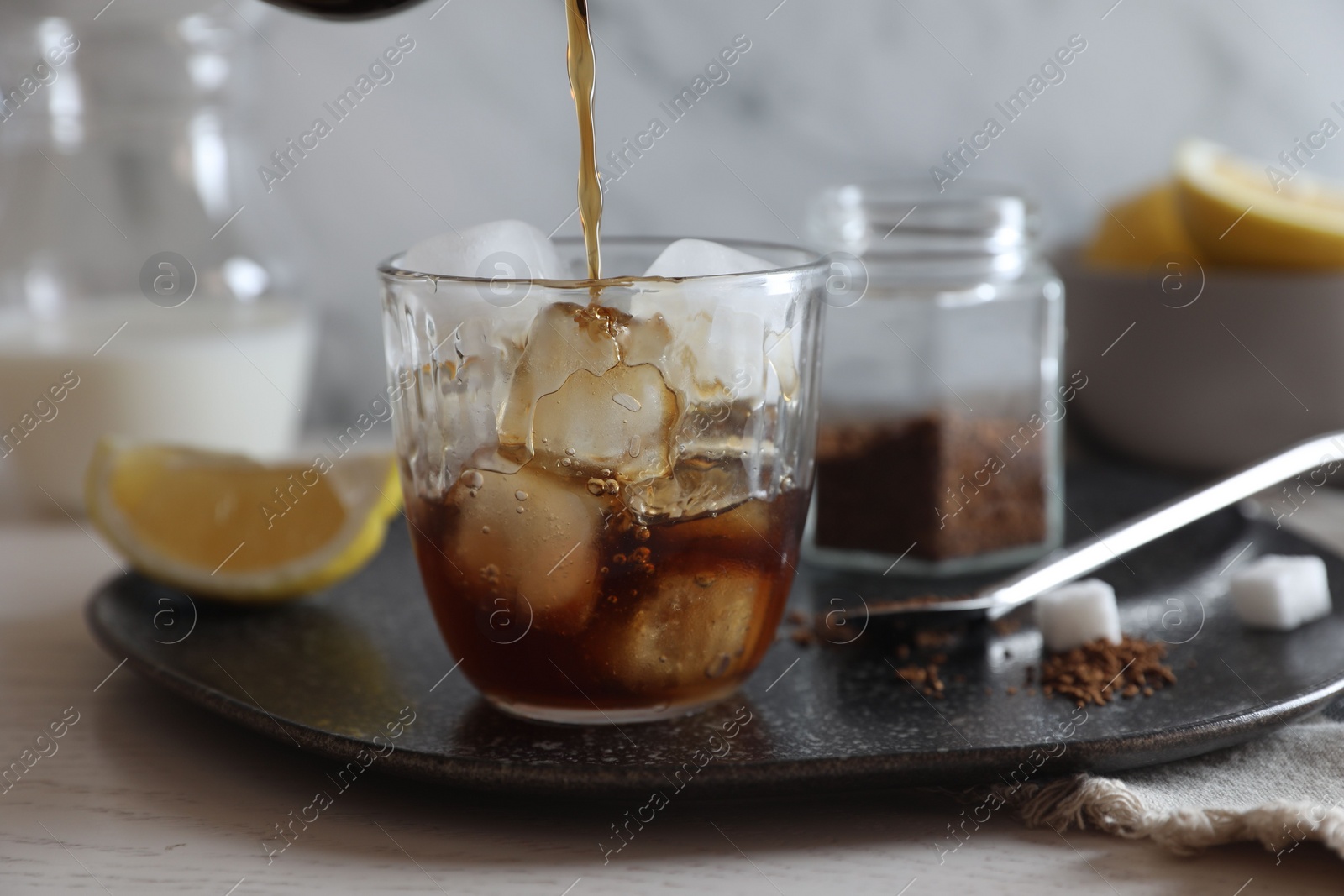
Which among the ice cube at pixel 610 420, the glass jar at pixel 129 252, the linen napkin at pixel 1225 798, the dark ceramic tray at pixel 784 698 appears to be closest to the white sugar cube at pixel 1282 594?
the dark ceramic tray at pixel 784 698

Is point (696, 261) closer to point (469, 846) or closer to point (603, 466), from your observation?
point (603, 466)

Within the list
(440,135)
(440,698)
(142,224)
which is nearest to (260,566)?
(440,698)

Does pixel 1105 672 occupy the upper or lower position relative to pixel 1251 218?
lower

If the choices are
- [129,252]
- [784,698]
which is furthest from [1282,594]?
[129,252]

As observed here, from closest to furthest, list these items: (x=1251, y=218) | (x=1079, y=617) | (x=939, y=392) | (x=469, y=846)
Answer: (x=469, y=846) → (x=1079, y=617) → (x=939, y=392) → (x=1251, y=218)

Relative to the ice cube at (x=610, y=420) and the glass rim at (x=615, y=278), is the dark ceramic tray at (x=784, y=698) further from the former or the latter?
the glass rim at (x=615, y=278)

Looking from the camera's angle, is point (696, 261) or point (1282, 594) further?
point (1282, 594)
